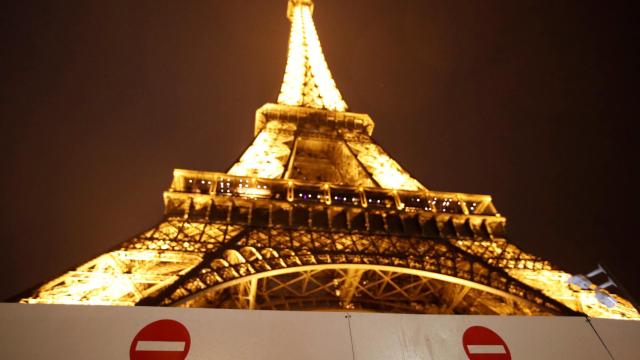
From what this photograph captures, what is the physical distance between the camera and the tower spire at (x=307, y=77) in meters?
21.9

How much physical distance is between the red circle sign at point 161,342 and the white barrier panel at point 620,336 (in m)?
3.75

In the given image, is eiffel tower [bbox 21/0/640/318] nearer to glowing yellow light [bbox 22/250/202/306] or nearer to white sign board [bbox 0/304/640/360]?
glowing yellow light [bbox 22/250/202/306]

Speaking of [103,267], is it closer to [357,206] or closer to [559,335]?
[357,206]

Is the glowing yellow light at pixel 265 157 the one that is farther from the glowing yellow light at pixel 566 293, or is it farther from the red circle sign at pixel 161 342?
the red circle sign at pixel 161 342

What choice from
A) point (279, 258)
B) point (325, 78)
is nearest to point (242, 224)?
point (279, 258)

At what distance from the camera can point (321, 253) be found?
922 centimetres

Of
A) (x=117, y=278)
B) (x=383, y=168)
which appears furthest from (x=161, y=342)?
(x=383, y=168)

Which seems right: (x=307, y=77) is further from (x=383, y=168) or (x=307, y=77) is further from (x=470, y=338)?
Answer: (x=470, y=338)

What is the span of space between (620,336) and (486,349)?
145cm

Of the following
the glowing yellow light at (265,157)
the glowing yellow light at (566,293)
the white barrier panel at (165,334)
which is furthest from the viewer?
the glowing yellow light at (265,157)

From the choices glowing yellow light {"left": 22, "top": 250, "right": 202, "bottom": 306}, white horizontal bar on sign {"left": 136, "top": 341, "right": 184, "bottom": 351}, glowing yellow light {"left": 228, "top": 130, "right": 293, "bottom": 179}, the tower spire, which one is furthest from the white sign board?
the tower spire

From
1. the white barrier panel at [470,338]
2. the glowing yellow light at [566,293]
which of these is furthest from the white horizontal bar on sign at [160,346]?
the glowing yellow light at [566,293]

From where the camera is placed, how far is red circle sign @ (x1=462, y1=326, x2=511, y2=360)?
3352 mm

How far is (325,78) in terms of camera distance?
24.5 metres
